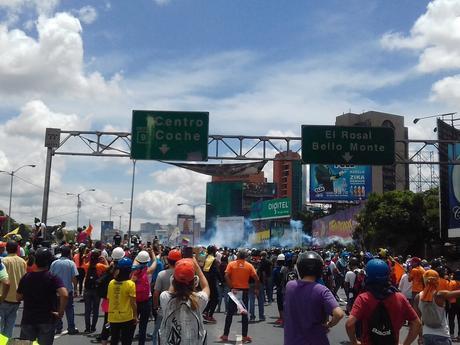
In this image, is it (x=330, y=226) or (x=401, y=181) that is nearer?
(x=330, y=226)

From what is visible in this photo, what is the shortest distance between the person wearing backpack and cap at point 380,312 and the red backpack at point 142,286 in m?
5.30

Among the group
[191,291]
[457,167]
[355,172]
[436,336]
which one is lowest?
[436,336]

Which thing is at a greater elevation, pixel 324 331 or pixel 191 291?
pixel 191 291

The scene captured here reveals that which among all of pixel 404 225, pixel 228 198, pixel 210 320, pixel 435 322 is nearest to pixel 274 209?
pixel 228 198

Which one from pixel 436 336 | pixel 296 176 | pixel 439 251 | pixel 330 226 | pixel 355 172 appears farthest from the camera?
pixel 296 176

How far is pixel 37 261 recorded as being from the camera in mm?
7086

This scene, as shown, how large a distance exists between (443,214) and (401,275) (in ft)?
81.3

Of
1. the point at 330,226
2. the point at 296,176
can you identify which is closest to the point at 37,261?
the point at 330,226

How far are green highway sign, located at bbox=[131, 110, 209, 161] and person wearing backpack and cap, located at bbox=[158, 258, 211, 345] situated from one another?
651 inches

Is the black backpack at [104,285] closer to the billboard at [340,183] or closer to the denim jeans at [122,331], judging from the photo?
the denim jeans at [122,331]

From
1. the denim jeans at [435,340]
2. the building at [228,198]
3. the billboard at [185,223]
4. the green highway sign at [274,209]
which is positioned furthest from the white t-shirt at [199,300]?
the building at [228,198]

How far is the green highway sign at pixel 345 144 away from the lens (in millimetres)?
21656

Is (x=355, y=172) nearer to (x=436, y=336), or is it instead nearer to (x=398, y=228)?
(x=398, y=228)

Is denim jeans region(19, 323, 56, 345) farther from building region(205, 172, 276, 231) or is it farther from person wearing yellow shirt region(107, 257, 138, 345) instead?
building region(205, 172, 276, 231)
